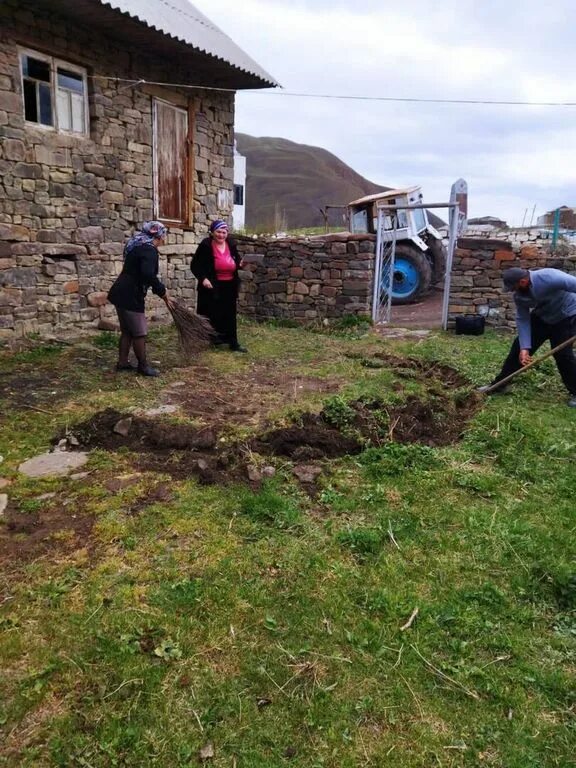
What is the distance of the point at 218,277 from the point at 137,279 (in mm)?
1580

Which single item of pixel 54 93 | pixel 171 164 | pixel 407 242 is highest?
pixel 54 93

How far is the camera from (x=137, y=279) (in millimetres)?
6180

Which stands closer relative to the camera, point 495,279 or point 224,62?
point 224,62

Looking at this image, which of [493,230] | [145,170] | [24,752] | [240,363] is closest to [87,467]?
[24,752]

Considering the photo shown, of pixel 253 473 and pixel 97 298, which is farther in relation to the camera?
pixel 97 298

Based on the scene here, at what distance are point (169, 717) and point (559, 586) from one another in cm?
190

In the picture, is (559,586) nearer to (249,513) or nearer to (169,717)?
(249,513)

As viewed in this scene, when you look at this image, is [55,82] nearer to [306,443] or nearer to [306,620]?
[306,443]

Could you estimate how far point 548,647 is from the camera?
2.48 metres

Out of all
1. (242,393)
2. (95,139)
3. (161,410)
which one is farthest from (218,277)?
(161,410)

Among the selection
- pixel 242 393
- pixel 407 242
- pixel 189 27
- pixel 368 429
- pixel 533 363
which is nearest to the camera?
pixel 368 429

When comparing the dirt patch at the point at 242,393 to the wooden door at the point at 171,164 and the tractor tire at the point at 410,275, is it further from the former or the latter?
the tractor tire at the point at 410,275

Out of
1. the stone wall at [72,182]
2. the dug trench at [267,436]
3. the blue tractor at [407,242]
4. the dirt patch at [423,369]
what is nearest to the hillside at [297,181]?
the blue tractor at [407,242]

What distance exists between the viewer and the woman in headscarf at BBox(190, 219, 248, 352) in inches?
294
